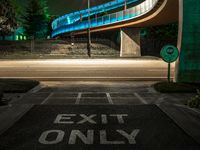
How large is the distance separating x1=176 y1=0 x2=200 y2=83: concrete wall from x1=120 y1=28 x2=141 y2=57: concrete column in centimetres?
3956

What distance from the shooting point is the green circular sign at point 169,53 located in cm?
1408

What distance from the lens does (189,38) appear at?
48.4ft

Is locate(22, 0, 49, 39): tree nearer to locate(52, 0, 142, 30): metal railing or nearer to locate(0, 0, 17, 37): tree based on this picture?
locate(52, 0, 142, 30): metal railing

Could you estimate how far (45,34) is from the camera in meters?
121

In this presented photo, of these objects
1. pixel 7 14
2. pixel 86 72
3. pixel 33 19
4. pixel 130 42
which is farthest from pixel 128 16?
pixel 33 19

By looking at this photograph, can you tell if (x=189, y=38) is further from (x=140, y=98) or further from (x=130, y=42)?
(x=130, y=42)

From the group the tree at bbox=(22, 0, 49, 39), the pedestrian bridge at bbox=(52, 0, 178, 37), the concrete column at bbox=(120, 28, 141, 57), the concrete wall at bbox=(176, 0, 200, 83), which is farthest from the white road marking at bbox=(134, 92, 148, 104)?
the tree at bbox=(22, 0, 49, 39)

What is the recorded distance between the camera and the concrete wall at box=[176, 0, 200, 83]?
48.2ft

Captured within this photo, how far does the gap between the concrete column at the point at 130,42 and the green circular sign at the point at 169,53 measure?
1593 inches

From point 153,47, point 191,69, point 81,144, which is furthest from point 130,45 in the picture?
point 81,144

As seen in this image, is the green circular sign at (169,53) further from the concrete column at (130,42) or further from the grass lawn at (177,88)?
the concrete column at (130,42)

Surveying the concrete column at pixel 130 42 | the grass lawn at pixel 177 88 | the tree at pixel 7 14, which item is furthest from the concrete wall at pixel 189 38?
the tree at pixel 7 14

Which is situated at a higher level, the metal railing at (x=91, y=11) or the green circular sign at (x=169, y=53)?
the metal railing at (x=91, y=11)

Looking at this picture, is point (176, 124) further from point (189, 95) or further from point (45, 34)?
point (45, 34)
